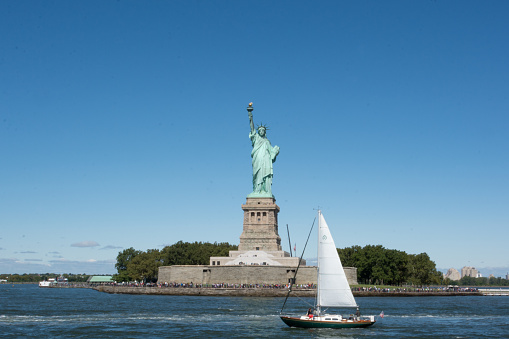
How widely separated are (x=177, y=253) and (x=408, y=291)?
41317mm

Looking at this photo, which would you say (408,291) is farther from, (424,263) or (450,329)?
(450,329)

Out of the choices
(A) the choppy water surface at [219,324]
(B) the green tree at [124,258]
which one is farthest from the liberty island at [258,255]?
(B) the green tree at [124,258]

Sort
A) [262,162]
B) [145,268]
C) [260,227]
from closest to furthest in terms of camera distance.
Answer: [260,227]
[262,162]
[145,268]

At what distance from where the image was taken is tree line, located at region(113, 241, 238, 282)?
106 meters

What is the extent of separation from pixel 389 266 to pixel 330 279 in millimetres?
64888

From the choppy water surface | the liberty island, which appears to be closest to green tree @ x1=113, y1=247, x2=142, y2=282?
the liberty island

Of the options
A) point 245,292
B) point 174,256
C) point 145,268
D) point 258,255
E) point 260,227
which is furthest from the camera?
point 145,268

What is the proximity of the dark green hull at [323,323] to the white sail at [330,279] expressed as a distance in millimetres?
1190

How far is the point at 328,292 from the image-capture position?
1591 inches

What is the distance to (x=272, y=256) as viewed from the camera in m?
89.4


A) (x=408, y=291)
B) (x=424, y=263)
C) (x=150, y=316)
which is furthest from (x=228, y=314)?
(x=424, y=263)

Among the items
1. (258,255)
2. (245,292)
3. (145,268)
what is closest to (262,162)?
Answer: (258,255)

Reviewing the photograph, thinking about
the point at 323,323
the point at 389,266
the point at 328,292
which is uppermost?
the point at 389,266

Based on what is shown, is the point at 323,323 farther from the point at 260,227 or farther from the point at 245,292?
the point at 260,227
